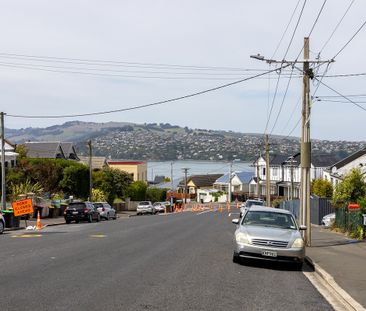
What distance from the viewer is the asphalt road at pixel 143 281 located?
954 centimetres

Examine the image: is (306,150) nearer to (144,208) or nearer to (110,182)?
(144,208)

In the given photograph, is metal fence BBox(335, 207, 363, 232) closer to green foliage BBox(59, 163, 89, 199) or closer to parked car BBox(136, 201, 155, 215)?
green foliage BBox(59, 163, 89, 199)

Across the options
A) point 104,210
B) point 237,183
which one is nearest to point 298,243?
point 104,210

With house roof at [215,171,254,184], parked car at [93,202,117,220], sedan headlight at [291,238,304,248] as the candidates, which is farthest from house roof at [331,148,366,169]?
house roof at [215,171,254,184]

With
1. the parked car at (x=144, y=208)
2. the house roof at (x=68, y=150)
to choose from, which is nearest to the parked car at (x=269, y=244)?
the parked car at (x=144, y=208)

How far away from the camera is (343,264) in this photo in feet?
52.1

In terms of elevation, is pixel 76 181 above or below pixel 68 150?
below

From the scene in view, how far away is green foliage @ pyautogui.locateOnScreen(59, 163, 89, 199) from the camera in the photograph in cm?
6094

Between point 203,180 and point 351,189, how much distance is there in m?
110

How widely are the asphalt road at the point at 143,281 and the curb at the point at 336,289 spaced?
387 mm

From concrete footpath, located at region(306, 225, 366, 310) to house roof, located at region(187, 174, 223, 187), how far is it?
390 ft

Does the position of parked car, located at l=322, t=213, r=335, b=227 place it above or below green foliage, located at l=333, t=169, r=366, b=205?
below

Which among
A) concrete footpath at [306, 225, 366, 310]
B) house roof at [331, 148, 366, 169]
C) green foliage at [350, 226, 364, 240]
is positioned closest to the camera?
concrete footpath at [306, 225, 366, 310]

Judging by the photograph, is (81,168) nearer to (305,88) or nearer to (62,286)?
(305,88)
